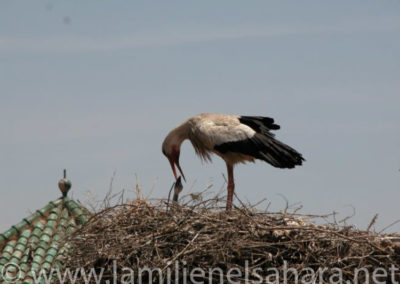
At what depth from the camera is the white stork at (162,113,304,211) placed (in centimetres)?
1149

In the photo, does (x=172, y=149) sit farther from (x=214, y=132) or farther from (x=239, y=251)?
(x=239, y=251)

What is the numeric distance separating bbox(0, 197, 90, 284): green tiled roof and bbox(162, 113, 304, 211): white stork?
1.34 m

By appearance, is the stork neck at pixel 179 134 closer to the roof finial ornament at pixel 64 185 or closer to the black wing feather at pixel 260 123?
the black wing feather at pixel 260 123

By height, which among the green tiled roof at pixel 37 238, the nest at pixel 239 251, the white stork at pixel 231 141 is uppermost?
the white stork at pixel 231 141

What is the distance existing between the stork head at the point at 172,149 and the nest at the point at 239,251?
281cm

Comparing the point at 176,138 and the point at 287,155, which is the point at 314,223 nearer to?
the point at 287,155

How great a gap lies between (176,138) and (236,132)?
78 centimetres

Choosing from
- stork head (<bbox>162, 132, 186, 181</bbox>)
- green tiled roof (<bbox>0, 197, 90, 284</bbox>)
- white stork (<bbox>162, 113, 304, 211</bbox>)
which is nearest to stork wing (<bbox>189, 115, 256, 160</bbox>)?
white stork (<bbox>162, 113, 304, 211</bbox>)

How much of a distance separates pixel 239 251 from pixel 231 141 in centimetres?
281

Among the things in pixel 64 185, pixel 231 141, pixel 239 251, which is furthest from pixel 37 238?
pixel 239 251

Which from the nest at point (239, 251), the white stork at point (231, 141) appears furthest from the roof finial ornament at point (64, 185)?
the nest at point (239, 251)

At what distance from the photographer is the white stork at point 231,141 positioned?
11.5 metres

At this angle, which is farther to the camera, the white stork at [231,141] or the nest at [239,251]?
the white stork at [231,141]

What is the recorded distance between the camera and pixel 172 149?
12.2 metres
